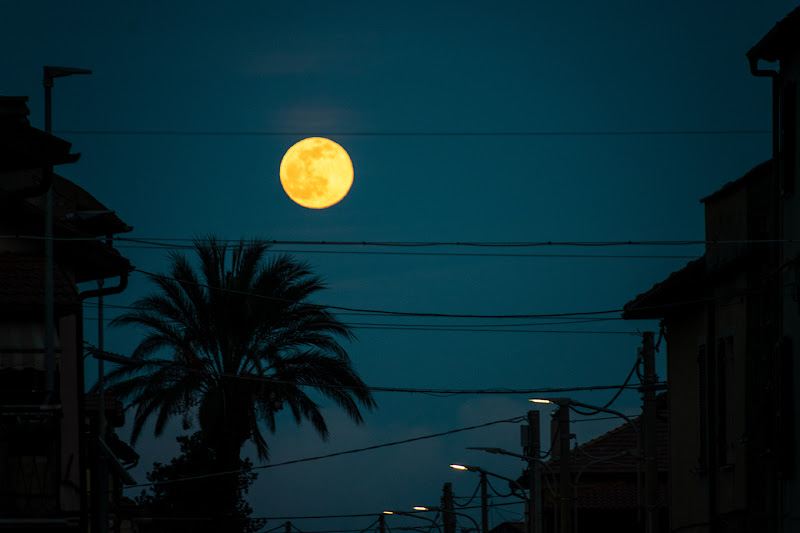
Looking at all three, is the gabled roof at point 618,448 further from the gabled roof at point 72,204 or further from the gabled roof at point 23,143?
the gabled roof at point 23,143

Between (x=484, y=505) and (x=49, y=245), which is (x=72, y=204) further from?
(x=484, y=505)

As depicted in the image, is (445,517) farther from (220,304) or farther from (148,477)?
(220,304)

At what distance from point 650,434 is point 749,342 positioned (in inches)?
132

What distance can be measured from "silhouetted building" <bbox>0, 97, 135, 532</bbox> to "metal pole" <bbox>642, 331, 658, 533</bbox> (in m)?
10.5

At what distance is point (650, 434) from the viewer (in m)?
23.2

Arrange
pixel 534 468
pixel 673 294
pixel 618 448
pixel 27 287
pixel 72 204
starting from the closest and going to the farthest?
pixel 27 287, pixel 673 294, pixel 72 204, pixel 534 468, pixel 618 448

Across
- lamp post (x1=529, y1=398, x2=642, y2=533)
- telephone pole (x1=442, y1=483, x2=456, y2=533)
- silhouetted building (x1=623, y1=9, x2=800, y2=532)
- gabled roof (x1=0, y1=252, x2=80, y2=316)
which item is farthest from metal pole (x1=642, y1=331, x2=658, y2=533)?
telephone pole (x1=442, y1=483, x2=456, y2=533)

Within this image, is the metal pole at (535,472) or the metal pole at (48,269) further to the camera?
the metal pole at (535,472)

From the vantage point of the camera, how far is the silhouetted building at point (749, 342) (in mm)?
18984

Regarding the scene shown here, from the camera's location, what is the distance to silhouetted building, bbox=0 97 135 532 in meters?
21.0

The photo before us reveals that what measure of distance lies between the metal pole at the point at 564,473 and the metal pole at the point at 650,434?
3.02 m

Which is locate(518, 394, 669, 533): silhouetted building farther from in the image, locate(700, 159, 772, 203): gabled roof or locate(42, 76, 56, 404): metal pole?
locate(42, 76, 56, 404): metal pole

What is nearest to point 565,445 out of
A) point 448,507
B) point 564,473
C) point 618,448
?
point 564,473

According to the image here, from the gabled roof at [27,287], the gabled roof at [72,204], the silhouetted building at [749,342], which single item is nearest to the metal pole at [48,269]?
the gabled roof at [27,287]
